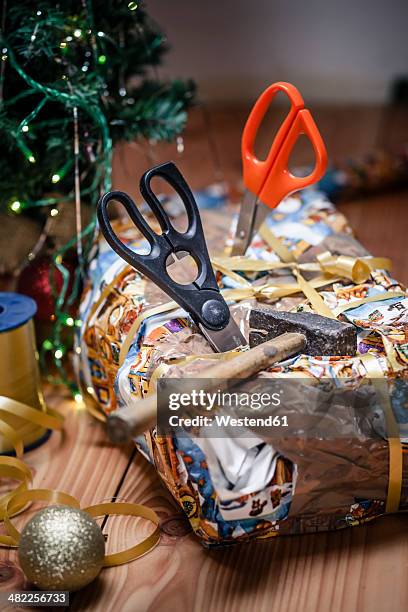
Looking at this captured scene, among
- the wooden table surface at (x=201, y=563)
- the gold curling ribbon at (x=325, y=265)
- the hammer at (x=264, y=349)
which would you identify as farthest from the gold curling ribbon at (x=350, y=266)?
the wooden table surface at (x=201, y=563)

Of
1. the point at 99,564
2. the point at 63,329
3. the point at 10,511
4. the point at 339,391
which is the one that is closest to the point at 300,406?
the point at 339,391

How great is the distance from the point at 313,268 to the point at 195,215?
0.16 meters

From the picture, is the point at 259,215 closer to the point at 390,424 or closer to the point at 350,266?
the point at 350,266

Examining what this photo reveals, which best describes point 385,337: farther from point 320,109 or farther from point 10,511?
point 320,109

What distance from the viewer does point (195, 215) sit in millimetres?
836

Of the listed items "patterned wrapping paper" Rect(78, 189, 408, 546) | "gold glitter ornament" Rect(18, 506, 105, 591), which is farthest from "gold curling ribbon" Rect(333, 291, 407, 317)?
"gold glitter ornament" Rect(18, 506, 105, 591)

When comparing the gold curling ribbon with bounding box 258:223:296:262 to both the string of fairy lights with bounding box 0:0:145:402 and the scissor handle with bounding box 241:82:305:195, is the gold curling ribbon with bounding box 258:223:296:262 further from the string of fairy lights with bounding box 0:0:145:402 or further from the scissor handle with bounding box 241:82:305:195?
the string of fairy lights with bounding box 0:0:145:402

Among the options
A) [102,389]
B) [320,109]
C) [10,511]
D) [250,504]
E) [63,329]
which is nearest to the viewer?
[250,504]

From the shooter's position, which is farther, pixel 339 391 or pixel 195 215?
pixel 195 215

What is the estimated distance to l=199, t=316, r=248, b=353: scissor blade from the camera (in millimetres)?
787

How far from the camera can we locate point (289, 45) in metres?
2.28

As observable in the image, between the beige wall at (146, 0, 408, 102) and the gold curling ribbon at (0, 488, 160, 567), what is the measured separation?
5.26 feet

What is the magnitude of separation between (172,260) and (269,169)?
175mm

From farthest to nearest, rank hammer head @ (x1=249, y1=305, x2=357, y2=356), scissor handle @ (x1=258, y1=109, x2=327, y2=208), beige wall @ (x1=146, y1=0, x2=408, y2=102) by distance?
beige wall @ (x1=146, y1=0, x2=408, y2=102), scissor handle @ (x1=258, y1=109, x2=327, y2=208), hammer head @ (x1=249, y1=305, x2=357, y2=356)
